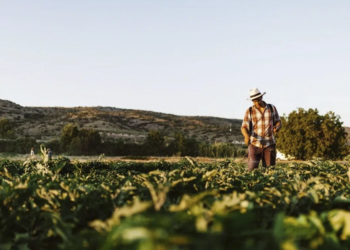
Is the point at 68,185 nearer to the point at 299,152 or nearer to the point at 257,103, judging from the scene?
the point at 257,103

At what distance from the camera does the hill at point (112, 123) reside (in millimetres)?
77938

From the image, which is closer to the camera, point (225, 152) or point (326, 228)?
point (326, 228)

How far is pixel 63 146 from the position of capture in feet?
143

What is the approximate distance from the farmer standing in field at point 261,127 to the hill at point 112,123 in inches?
2410

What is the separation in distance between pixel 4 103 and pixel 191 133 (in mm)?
42707

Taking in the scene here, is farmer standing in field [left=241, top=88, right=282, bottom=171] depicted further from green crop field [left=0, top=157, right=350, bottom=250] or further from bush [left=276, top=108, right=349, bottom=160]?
bush [left=276, top=108, right=349, bottom=160]

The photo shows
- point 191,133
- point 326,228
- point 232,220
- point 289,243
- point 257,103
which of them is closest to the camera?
point 289,243

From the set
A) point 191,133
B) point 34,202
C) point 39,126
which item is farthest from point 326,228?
point 191,133

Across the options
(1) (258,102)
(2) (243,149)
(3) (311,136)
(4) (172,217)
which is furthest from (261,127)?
(2) (243,149)

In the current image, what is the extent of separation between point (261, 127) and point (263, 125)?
6cm

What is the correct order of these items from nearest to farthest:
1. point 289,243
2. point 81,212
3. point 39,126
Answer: point 289,243
point 81,212
point 39,126

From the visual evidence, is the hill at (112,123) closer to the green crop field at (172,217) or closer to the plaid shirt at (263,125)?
the plaid shirt at (263,125)

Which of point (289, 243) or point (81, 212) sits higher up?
point (289, 243)

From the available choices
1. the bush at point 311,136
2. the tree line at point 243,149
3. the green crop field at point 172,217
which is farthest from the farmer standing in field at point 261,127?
the bush at point 311,136
